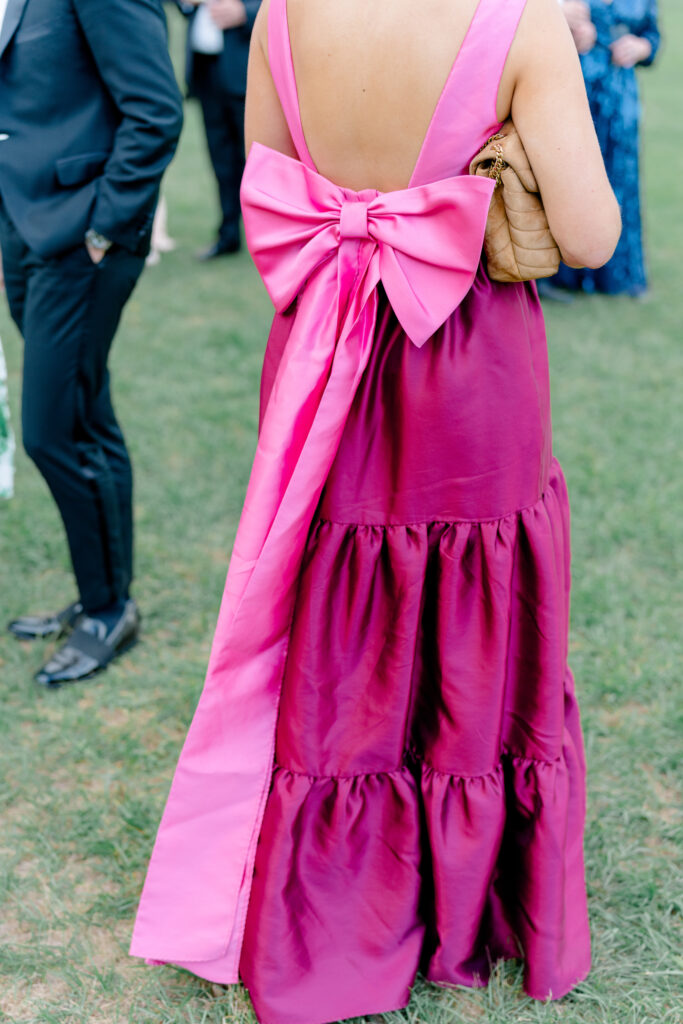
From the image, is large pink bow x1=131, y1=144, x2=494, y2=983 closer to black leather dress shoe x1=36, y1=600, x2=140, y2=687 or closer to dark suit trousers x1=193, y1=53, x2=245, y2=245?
black leather dress shoe x1=36, y1=600, x2=140, y2=687

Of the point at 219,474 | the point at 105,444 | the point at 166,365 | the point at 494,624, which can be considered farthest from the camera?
the point at 166,365

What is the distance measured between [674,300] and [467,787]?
476 cm

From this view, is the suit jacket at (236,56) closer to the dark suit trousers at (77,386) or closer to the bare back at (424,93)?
the dark suit trousers at (77,386)

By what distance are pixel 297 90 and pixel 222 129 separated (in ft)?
15.8

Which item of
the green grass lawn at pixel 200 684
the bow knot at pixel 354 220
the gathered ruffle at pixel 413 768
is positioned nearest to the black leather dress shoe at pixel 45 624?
the green grass lawn at pixel 200 684

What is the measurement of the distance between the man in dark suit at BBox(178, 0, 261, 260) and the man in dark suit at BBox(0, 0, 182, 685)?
3.27 metres

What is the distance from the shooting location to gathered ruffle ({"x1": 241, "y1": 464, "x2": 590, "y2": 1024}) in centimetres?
189

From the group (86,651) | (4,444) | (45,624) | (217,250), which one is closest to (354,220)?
(4,444)

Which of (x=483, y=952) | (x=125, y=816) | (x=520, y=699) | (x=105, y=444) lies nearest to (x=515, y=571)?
(x=520, y=699)

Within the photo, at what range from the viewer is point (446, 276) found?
1733mm

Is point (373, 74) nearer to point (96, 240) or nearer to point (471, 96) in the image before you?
point (471, 96)

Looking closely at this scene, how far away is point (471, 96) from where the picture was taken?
5.33 ft

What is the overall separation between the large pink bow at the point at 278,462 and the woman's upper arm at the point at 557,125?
0.10m

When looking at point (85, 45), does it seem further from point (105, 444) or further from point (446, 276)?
point (446, 276)
